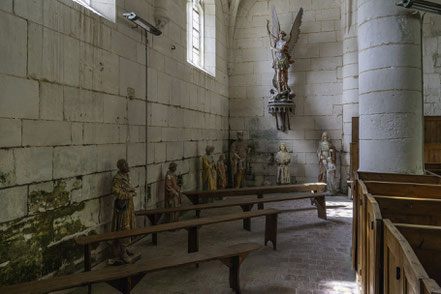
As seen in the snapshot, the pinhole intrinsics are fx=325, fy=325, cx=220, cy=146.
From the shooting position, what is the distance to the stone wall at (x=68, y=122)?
3.13 meters

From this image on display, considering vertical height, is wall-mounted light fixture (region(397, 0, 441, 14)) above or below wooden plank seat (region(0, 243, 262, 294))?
above

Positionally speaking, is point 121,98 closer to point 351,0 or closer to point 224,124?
point 224,124

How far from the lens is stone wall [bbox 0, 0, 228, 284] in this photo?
123 inches

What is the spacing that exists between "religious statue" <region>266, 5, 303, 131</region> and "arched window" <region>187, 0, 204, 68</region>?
2.12 m

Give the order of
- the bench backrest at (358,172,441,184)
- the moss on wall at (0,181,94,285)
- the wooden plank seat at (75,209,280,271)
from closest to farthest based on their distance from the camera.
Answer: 1. the moss on wall at (0,181,94,285)
2. the wooden plank seat at (75,209,280,271)
3. the bench backrest at (358,172,441,184)

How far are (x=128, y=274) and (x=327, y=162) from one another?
24.7ft

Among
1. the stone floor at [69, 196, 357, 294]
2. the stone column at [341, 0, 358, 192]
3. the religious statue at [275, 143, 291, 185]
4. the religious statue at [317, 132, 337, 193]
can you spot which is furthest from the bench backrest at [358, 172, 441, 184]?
the religious statue at [275, 143, 291, 185]

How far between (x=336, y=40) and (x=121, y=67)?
7350 millimetres

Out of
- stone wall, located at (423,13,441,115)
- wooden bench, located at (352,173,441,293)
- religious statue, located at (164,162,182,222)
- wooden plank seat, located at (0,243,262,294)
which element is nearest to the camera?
wooden bench, located at (352,173,441,293)

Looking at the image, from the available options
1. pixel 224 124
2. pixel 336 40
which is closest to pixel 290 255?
pixel 224 124

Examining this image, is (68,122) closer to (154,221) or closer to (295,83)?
(154,221)

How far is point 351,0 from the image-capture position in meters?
9.13

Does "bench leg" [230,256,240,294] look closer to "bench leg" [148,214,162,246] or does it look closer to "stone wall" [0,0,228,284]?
"bench leg" [148,214,162,246]

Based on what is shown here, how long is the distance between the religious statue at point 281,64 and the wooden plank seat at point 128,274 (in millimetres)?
6712
